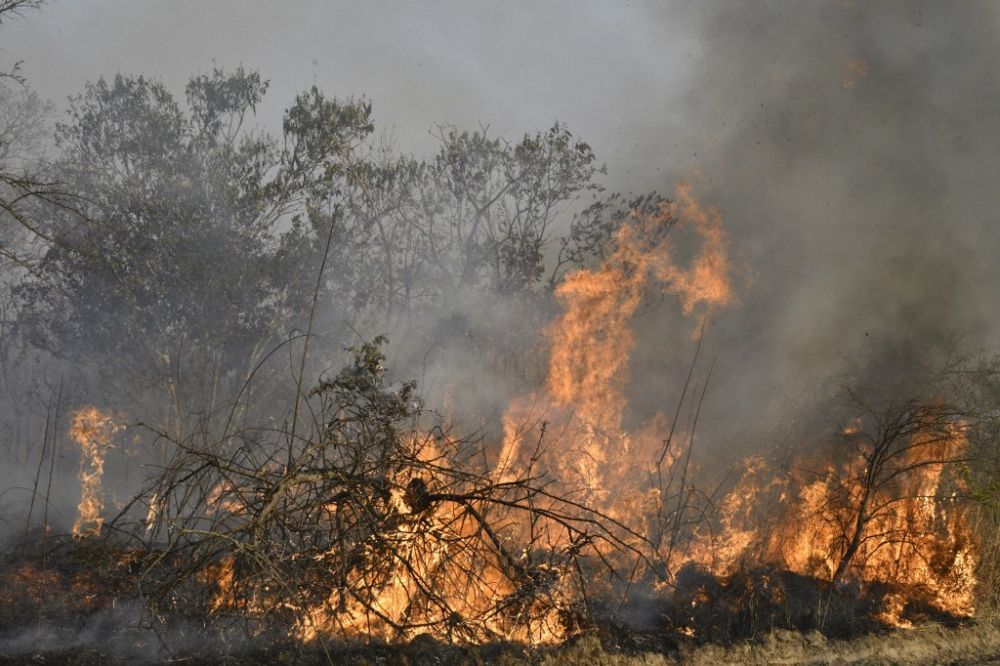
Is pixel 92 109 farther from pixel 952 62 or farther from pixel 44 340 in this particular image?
pixel 952 62

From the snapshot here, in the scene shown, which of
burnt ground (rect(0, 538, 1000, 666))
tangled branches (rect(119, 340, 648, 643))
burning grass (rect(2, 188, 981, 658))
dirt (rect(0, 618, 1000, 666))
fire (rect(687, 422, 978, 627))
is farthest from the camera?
fire (rect(687, 422, 978, 627))

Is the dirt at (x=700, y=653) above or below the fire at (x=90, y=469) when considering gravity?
below

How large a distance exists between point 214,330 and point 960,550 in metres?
14.6

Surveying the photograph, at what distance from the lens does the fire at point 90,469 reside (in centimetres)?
1074

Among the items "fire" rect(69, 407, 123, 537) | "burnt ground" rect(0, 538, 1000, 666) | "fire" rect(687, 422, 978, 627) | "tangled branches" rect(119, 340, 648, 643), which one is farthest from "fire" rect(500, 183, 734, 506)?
"fire" rect(69, 407, 123, 537)

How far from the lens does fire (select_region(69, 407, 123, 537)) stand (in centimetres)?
1074

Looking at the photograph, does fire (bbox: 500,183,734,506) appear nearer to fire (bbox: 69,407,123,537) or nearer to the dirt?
the dirt

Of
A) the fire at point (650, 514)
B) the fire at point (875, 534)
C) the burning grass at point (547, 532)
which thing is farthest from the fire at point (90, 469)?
the fire at point (875, 534)

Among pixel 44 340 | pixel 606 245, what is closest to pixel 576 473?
Answer: pixel 606 245

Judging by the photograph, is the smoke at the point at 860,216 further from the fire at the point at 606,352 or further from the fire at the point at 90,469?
the fire at the point at 90,469

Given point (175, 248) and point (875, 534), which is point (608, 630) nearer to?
point (875, 534)

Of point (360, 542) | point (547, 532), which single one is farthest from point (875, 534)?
point (360, 542)

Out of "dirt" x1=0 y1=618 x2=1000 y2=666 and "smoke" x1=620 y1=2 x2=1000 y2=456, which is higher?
"smoke" x1=620 y1=2 x2=1000 y2=456

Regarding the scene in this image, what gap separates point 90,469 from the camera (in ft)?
53.0
